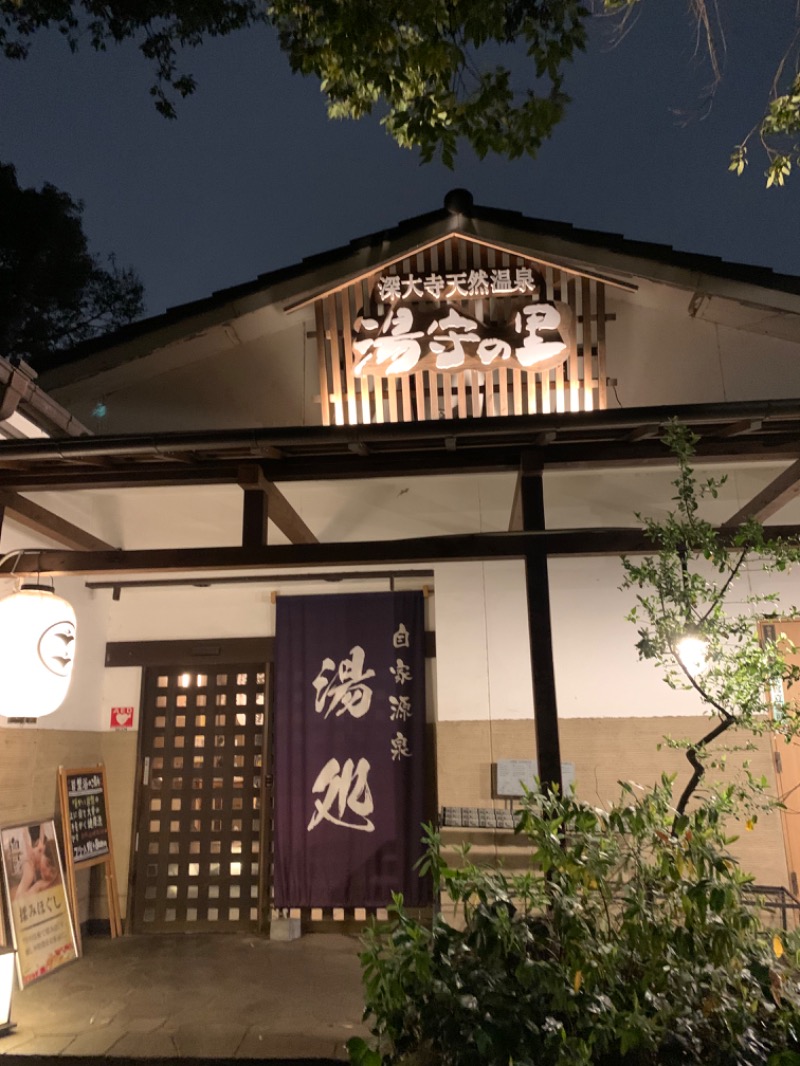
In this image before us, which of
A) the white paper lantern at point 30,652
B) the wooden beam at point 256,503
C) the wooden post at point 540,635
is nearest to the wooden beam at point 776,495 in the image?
the wooden post at point 540,635

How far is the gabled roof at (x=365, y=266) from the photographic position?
707 centimetres

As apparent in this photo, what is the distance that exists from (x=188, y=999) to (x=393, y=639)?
3.52 metres

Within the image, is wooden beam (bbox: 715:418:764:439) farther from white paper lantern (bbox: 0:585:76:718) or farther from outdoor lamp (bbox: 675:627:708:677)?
white paper lantern (bbox: 0:585:76:718)

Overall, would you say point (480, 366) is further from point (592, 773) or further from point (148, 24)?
point (148, 24)

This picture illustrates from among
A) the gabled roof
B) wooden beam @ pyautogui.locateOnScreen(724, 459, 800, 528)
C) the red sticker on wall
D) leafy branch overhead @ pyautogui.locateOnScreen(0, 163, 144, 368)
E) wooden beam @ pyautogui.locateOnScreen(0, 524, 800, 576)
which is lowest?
the red sticker on wall

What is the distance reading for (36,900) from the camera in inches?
255

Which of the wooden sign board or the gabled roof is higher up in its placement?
the gabled roof

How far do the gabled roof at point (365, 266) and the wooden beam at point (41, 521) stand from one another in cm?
194

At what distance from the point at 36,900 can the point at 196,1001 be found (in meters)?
1.91

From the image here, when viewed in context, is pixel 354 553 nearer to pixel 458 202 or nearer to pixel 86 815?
pixel 458 202

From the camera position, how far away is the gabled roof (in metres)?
7.07

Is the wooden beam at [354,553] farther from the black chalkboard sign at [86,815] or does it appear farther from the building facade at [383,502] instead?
the black chalkboard sign at [86,815]

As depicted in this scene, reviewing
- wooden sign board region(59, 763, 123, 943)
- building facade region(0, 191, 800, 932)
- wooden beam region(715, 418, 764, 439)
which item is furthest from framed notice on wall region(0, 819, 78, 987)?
wooden beam region(715, 418, 764, 439)

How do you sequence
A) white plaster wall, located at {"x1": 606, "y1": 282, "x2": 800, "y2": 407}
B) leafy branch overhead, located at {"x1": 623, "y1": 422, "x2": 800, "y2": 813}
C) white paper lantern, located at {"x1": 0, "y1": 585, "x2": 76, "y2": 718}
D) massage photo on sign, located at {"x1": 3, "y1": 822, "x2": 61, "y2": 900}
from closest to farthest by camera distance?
1. leafy branch overhead, located at {"x1": 623, "y1": 422, "x2": 800, "y2": 813}
2. white paper lantern, located at {"x1": 0, "y1": 585, "x2": 76, "y2": 718}
3. massage photo on sign, located at {"x1": 3, "y1": 822, "x2": 61, "y2": 900}
4. white plaster wall, located at {"x1": 606, "y1": 282, "x2": 800, "y2": 407}
